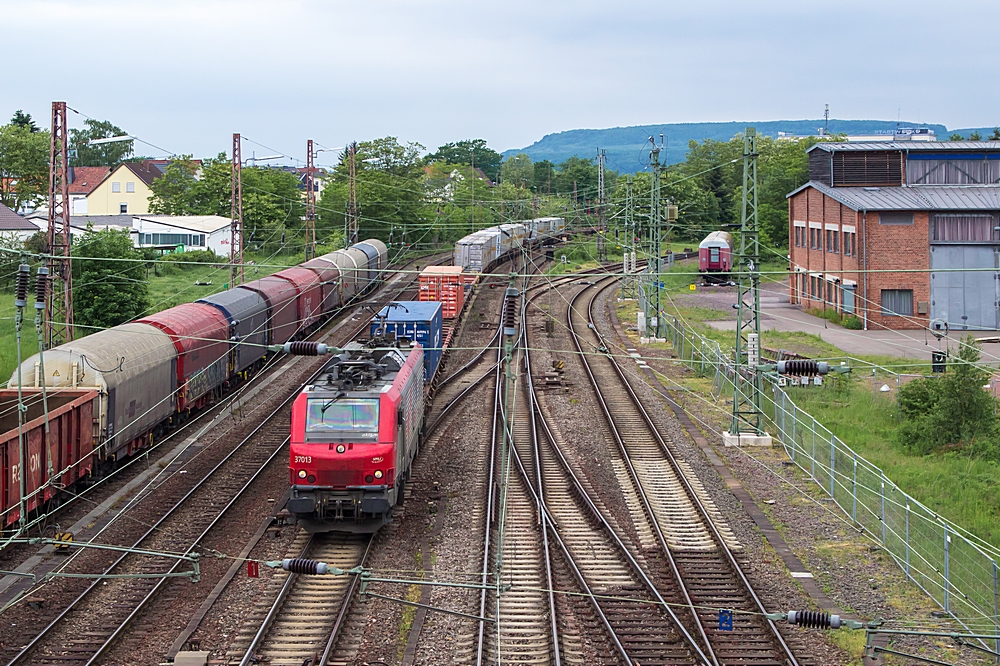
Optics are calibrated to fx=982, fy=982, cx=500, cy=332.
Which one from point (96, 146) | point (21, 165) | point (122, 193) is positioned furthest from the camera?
point (96, 146)

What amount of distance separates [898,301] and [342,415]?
34.5 metres

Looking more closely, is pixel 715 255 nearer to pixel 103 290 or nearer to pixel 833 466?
pixel 103 290

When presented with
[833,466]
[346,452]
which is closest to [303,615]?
[346,452]

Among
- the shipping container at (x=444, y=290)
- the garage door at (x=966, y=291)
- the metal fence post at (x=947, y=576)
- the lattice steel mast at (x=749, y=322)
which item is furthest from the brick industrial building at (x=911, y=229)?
the metal fence post at (x=947, y=576)

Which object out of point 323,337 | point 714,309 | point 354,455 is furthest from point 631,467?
point 714,309

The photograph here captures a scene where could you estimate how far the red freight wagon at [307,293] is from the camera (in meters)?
41.5

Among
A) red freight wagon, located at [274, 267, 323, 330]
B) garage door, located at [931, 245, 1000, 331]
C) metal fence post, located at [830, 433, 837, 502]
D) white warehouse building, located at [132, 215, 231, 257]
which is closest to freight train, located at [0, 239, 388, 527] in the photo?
red freight wagon, located at [274, 267, 323, 330]

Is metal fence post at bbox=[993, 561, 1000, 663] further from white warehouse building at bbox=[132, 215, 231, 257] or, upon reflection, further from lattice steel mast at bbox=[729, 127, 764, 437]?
white warehouse building at bbox=[132, 215, 231, 257]

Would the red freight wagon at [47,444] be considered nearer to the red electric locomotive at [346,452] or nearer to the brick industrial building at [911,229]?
the red electric locomotive at [346,452]

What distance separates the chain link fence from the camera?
15031 millimetres

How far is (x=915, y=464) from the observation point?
23.6 meters

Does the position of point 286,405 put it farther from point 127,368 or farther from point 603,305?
point 603,305

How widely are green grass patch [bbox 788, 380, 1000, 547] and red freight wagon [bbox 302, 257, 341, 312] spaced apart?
23446mm

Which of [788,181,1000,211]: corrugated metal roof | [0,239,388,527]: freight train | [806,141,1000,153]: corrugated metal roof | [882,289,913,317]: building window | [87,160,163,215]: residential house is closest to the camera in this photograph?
[0,239,388,527]: freight train
